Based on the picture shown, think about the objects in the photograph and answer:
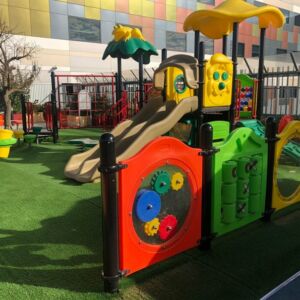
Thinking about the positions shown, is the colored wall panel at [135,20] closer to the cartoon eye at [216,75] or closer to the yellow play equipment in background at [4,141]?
the yellow play equipment in background at [4,141]

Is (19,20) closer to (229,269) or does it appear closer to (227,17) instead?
(227,17)

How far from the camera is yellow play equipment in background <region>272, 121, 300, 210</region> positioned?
4.26m

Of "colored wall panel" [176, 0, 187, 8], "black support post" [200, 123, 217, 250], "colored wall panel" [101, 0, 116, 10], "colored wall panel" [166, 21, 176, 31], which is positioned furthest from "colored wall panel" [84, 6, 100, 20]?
"black support post" [200, 123, 217, 250]

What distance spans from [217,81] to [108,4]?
2199cm

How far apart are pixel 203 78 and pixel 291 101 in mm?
7631

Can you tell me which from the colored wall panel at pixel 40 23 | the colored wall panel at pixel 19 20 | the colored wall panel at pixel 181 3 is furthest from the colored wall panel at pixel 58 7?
the colored wall panel at pixel 181 3

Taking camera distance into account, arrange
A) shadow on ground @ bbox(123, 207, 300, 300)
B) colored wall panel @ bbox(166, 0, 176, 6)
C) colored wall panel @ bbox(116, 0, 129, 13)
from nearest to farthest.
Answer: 1. shadow on ground @ bbox(123, 207, 300, 300)
2. colored wall panel @ bbox(116, 0, 129, 13)
3. colored wall panel @ bbox(166, 0, 176, 6)

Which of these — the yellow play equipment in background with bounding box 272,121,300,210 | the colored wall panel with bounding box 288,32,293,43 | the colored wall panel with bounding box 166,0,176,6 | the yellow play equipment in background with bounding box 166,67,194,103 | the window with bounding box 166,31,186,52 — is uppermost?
the colored wall panel with bounding box 166,0,176,6

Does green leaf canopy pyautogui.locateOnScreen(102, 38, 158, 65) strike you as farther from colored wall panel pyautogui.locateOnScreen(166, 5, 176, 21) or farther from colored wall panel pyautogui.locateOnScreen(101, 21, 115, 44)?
colored wall panel pyautogui.locateOnScreen(166, 5, 176, 21)

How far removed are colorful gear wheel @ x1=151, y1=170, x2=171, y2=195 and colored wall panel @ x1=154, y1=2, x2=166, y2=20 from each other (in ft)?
91.9

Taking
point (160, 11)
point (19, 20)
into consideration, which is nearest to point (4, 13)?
point (19, 20)

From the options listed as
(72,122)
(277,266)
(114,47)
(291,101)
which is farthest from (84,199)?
(72,122)

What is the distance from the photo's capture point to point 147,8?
91.9 feet

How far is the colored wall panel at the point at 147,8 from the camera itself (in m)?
27.8
